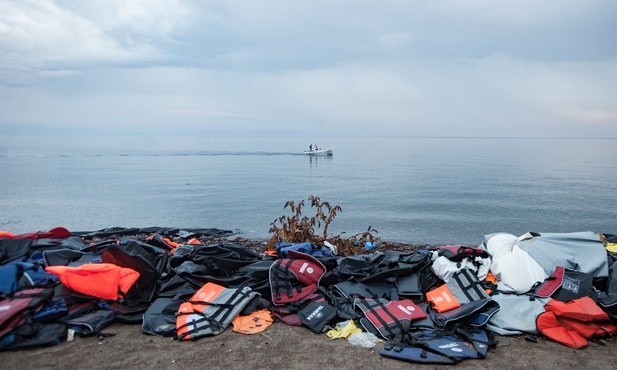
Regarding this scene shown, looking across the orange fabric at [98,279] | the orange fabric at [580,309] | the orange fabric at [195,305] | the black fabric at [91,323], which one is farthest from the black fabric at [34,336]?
the orange fabric at [580,309]

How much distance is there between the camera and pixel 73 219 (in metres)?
18.3

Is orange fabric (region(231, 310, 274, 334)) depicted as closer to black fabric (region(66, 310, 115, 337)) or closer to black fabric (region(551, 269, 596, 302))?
black fabric (region(66, 310, 115, 337))

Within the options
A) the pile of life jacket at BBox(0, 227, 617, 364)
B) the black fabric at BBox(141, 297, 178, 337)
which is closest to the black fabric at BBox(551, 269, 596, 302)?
the pile of life jacket at BBox(0, 227, 617, 364)

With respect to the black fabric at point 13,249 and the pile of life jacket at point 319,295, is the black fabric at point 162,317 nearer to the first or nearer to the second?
the pile of life jacket at point 319,295

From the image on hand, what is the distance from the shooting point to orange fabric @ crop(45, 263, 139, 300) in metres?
5.76

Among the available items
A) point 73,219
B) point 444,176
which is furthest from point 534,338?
point 444,176

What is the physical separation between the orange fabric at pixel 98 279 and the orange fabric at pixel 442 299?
4457 millimetres

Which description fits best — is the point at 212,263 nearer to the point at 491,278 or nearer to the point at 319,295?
the point at 319,295

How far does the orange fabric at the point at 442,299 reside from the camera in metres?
5.85

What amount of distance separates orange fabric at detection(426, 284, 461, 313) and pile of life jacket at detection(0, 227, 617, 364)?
0.05 feet

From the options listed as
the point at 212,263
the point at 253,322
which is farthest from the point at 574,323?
the point at 212,263

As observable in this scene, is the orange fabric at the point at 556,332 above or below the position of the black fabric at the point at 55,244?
below

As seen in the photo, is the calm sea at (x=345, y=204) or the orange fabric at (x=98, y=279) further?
the calm sea at (x=345, y=204)

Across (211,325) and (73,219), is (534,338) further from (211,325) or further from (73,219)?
(73,219)
